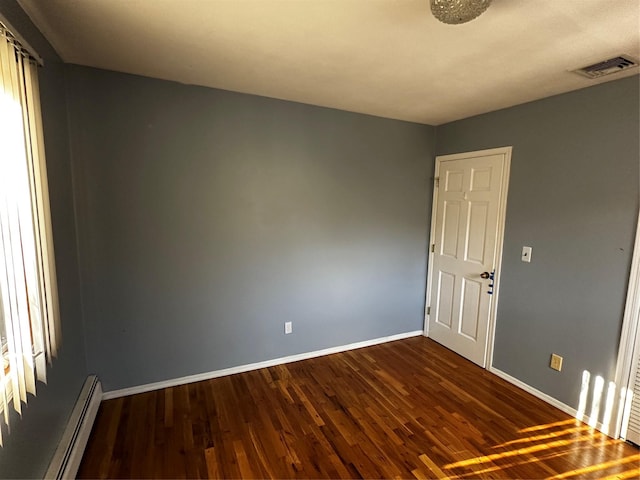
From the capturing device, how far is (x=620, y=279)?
78.8 inches

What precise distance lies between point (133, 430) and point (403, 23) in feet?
9.31

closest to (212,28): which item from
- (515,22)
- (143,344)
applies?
(515,22)

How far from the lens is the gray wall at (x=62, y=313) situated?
127 centimetres

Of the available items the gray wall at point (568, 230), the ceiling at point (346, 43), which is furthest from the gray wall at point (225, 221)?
the gray wall at point (568, 230)

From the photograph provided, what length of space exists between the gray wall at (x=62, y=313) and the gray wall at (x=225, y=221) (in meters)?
0.16

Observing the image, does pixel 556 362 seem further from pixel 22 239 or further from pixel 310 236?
pixel 22 239

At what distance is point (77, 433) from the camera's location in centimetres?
178

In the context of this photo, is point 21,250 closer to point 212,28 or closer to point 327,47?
point 212,28

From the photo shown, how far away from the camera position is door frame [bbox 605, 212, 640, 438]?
1.92m

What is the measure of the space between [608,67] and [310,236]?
2304 millimetres

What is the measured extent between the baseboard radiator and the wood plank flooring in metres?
0.08

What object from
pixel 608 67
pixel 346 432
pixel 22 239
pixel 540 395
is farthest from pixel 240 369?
pixel 608 67

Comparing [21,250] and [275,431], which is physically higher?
[21,250]

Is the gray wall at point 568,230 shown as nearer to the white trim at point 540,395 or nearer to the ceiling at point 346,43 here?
the white trim at point 540,395
